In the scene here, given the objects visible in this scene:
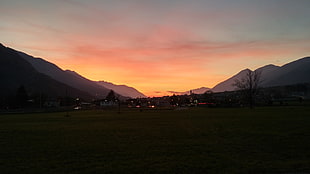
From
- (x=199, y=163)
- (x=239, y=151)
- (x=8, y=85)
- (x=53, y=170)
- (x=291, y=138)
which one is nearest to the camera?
(x=53, y=170)

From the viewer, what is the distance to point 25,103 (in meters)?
106

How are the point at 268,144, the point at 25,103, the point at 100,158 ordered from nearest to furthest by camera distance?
the point at 100,158
the point at 268,144
the point at 25,103

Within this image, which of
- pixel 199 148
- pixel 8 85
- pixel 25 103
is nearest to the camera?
pixel 199 148

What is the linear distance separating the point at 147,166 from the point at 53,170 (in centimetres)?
389

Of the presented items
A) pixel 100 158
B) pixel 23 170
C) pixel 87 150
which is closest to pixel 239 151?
pixel 100 158

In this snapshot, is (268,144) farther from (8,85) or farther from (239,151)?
(8,85)

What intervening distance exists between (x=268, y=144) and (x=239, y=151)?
2.98 m

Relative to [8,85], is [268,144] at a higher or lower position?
lower

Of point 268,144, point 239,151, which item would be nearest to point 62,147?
point 239,151

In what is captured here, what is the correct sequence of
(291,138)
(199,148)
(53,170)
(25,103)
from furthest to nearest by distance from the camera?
(25,103)
(291,138)
(199,148)
(53,170)

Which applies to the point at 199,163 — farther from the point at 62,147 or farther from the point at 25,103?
the point at 25,103

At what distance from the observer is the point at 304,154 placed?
36.7 ft

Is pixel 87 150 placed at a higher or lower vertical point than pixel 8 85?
lower

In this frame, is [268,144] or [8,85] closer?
[268,144]
